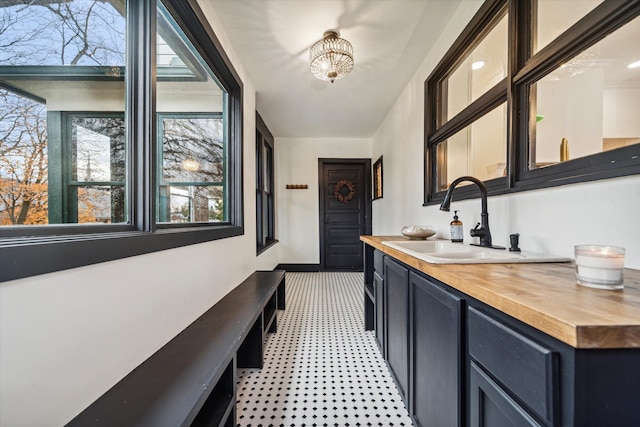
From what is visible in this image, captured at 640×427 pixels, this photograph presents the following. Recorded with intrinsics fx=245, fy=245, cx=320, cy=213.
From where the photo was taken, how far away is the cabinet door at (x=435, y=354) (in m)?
0.78

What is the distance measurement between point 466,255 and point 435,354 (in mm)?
628

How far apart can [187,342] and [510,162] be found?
6.24 feet

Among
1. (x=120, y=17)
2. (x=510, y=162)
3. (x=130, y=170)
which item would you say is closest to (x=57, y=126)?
(x=130, y=170)

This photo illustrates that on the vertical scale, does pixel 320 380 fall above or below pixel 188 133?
below

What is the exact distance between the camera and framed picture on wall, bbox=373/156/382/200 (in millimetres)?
4199

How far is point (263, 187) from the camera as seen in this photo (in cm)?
396

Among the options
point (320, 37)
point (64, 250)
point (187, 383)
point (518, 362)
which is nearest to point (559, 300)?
point (518, 362)

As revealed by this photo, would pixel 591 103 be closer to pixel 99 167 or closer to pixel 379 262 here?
pixel 379 262

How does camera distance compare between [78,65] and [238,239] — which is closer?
[78,65]

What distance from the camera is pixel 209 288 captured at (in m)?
1.66

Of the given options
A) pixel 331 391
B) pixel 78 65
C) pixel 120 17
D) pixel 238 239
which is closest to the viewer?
pixel 78 65

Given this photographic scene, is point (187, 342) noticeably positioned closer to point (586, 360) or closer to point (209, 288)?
point (209, 288)

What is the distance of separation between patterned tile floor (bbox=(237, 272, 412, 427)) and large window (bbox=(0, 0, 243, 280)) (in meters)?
1.02

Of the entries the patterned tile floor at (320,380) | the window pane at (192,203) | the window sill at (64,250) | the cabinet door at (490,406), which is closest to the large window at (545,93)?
the cabinet door at (490,406)
